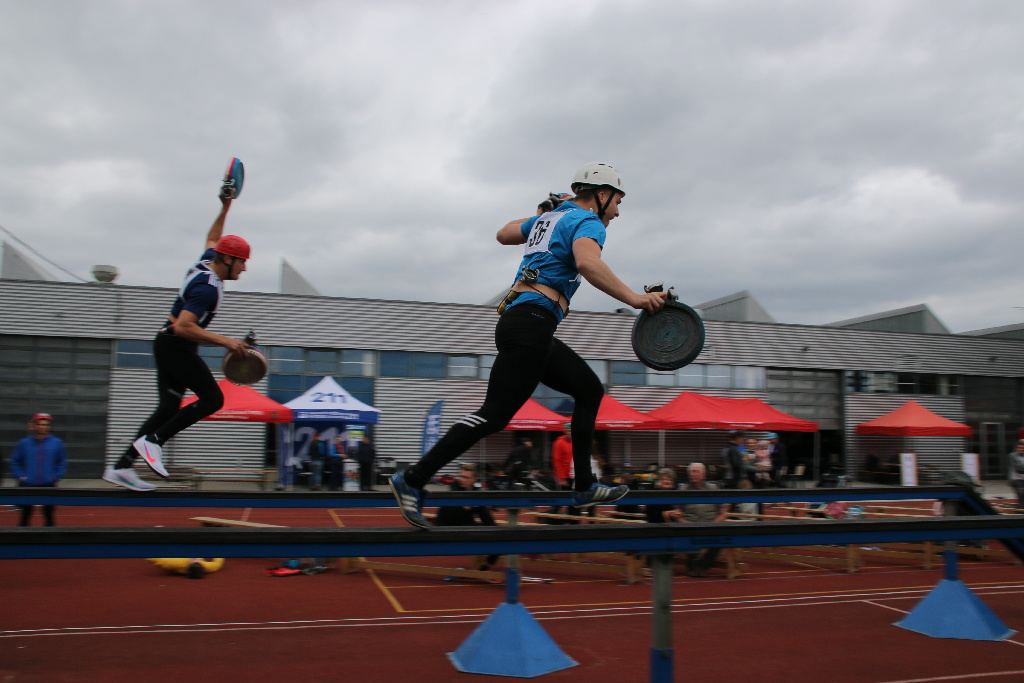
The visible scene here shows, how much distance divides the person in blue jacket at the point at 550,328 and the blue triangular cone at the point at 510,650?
1.80 meters

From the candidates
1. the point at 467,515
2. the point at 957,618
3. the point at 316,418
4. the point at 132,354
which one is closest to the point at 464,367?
the point at 316,418

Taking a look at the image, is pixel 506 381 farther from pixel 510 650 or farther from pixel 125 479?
pixel 510 650

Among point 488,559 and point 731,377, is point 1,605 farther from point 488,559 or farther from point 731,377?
point 731,377

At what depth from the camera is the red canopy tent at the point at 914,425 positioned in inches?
830

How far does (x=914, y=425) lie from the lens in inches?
857

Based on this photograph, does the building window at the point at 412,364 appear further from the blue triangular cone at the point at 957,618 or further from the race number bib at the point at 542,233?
the race number bib at the point at 542,233

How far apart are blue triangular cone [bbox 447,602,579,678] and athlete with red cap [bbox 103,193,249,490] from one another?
2.42 meters

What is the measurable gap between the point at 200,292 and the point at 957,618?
6391mm

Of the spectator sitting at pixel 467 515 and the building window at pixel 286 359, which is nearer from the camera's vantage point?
the spectator sitting at pixel 467 515

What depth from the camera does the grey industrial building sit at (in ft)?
71.1

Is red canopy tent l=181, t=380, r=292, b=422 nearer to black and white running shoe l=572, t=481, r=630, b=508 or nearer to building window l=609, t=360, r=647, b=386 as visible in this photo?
building window l=609, t=360, r=647, b=386

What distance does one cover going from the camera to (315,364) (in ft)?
76.5

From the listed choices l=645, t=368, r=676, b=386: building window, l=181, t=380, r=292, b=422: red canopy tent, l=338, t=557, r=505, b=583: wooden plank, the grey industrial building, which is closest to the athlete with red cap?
l=338, t=557, r=505, b=583: wooden plank

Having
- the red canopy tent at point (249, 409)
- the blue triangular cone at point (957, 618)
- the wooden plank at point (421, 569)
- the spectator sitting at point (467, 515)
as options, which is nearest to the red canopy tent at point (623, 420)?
the red canopy tent at point (249, 409)
